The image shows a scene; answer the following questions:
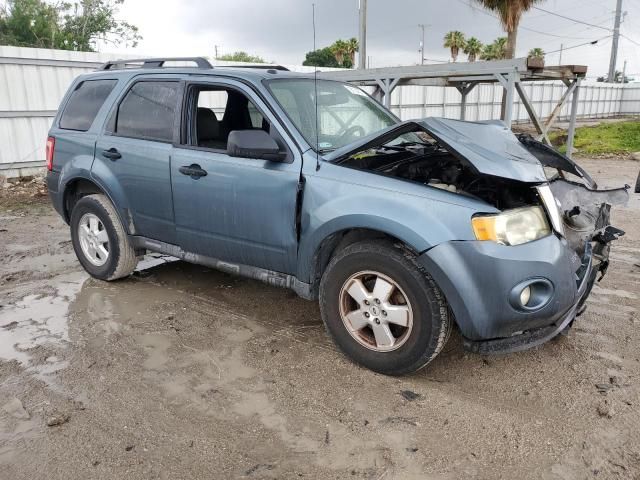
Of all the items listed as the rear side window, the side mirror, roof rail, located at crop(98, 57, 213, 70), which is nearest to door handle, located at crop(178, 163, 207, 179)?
the side mirror

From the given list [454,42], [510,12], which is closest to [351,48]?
[454,42]

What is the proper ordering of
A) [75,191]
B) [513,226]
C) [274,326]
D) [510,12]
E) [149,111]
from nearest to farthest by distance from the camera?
1. [513,226]
2. [274,326]
3. [149,111]
4. [75,191]
5. [510,12]

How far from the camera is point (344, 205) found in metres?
3.29

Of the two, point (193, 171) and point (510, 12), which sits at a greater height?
point (510, 12)

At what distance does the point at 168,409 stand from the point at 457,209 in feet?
6.39

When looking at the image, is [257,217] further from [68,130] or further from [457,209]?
[68,130]

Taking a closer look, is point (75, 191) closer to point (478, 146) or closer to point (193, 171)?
point (193, 171)

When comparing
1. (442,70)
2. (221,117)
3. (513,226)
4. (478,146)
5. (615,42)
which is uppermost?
(615,42)

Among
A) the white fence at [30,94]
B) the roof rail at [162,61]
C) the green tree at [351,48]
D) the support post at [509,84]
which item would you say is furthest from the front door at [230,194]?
the green tree at [351,48]

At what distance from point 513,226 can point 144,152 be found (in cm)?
290

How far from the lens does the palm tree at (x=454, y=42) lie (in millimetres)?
44281

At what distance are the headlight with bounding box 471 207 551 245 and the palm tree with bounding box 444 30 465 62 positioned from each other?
45058 mm

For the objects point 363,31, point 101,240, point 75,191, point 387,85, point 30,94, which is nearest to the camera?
point 101,240

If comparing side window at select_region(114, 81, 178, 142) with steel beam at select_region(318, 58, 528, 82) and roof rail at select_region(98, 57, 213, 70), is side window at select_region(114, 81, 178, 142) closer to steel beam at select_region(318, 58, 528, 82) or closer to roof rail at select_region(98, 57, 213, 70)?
roof rail at select_region(98, 57, 213, 70)
